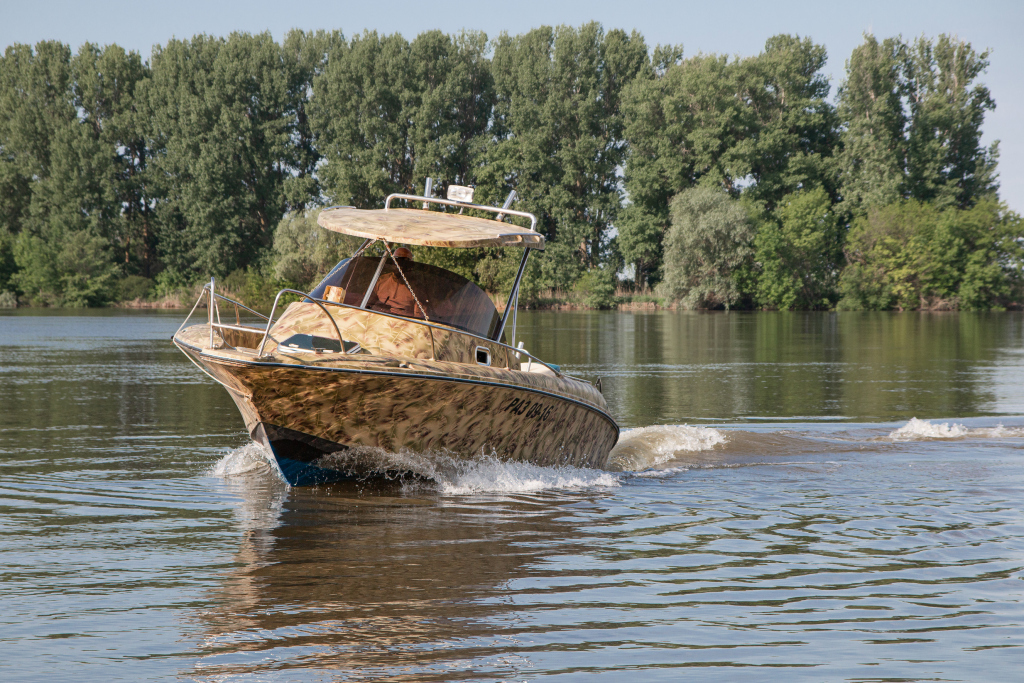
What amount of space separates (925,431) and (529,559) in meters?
8.94

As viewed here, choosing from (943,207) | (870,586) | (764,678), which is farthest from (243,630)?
(943,207)

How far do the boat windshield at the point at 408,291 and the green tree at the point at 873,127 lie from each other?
70.0m

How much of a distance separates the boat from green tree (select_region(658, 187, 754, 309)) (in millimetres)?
59907

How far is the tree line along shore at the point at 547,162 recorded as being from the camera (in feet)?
238

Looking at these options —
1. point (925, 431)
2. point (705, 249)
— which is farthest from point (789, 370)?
point (705, 249)

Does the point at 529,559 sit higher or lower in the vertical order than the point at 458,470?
lower

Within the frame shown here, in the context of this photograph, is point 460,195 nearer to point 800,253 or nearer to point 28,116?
point 800,253

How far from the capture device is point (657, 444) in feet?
42.0

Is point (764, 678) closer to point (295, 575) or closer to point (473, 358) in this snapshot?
point (295, 575)

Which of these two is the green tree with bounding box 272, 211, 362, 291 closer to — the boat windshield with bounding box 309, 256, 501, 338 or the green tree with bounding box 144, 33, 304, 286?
the green tree with bounding box 144, 33, 304, 286

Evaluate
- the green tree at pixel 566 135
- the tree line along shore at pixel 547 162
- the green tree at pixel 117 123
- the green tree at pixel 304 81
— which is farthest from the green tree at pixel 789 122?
the green tree at pixel 117 123

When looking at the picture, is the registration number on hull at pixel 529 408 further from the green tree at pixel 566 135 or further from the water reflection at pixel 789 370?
the green tree at pixel 566 135

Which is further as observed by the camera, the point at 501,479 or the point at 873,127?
the point at 873,127

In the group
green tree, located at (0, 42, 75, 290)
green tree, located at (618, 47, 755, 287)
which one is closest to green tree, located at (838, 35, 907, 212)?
green tree, located at (618, 47, 755, 287)
